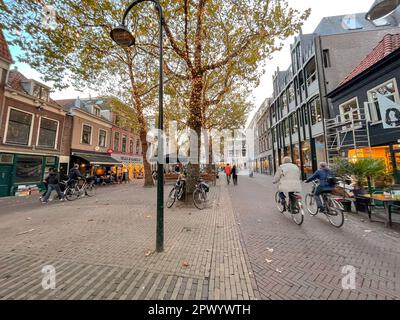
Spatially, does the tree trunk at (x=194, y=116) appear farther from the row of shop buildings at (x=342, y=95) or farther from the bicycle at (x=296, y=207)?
the row of shop buildings at (x=342, y=95)

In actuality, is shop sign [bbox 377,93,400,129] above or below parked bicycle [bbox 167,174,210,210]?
above

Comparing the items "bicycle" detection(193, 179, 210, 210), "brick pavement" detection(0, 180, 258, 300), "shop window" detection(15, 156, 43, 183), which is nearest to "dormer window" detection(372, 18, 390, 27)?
"bicycle" detection(193, 179, 210, 210)

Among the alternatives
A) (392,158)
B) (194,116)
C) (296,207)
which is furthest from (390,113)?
(194,116)

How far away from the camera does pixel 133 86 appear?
41.0 ft

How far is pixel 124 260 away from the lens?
3.23 meters

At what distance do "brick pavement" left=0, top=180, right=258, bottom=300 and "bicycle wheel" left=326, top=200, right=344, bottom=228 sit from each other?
2.84 meters

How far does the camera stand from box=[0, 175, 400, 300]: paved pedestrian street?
2.40 meters

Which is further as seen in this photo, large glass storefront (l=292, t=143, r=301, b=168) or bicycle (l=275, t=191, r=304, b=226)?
large glass storefront (l=292, t=143, r=301, b=168)

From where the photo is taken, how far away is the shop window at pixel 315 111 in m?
15.5

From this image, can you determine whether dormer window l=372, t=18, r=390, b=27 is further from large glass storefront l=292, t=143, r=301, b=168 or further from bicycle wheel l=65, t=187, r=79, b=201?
bicycle wheel l=65, t=187, r=79, b=201

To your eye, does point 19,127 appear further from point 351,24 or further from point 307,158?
point 351,24

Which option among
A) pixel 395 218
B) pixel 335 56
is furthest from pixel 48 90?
pixel 335 56

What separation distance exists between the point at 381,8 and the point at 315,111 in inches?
432

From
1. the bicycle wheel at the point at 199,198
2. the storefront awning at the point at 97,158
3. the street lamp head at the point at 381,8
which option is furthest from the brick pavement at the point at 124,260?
the storefront awning at the point at 97,158
